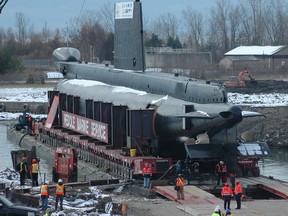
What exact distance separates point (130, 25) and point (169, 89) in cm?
745

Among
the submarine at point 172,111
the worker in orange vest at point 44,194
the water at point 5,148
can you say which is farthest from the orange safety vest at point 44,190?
the water at point 5,148

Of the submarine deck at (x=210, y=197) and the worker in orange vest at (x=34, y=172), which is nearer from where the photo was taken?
the submarine deck at (x=210, y=197)

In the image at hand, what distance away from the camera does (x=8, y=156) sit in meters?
43.9

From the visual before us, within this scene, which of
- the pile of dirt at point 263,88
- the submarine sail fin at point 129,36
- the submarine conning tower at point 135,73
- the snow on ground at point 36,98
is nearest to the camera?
the submarine conning tower at point 135,73

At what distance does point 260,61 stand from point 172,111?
7159 cm

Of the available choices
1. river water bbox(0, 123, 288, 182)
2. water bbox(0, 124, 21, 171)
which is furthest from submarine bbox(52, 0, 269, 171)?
water bbox(0, 124, 21, 171)

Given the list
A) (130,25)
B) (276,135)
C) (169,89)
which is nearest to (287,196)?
(169,89)

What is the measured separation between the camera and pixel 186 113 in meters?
31.0

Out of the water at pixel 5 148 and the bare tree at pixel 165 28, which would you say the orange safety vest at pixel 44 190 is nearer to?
the water at pixel 5 148

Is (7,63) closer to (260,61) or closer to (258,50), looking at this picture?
(260,61)

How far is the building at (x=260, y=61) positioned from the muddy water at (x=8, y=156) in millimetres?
44054

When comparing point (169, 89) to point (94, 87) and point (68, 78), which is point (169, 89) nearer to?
point (94, 87)

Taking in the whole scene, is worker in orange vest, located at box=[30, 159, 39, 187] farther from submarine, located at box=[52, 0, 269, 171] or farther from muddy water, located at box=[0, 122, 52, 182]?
submarine, located at box=[52, 0, 269, 171]

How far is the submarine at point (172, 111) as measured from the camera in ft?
99.7
